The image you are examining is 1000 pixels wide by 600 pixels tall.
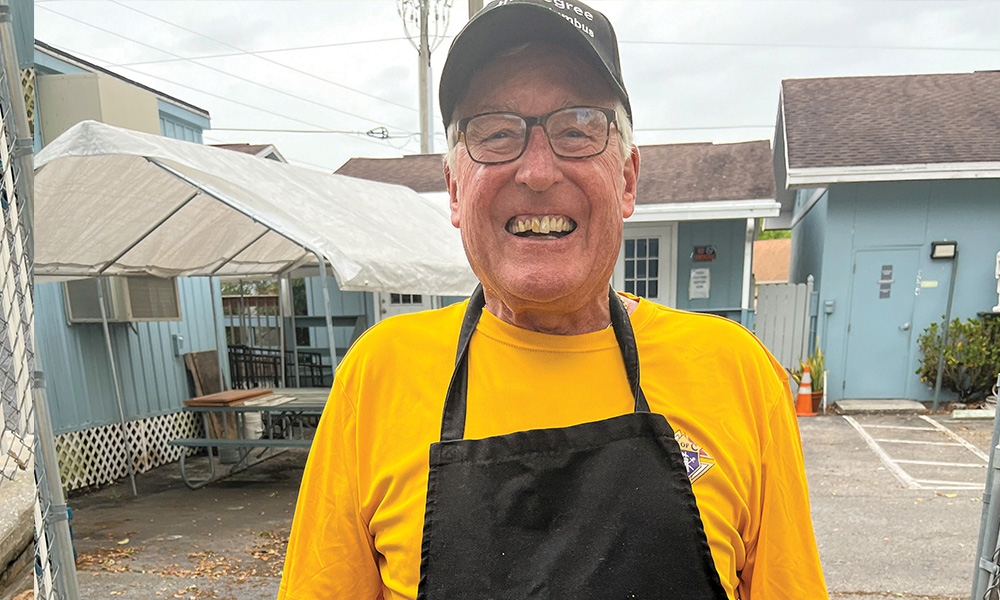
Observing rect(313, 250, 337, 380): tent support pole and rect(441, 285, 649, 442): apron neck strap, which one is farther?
rect(313, 250, 337, 380): tent support pole

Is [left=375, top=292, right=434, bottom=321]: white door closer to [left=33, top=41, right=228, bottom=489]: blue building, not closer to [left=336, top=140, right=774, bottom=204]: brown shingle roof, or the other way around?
[left=336, top=140, right=774, bottom=204]: brown shingle roof

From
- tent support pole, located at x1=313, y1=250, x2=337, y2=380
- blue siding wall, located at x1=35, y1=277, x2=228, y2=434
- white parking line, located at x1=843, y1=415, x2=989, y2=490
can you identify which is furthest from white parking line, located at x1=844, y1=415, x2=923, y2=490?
blue siding wall, located at x1=35, y1=277, x2=228, y2=434

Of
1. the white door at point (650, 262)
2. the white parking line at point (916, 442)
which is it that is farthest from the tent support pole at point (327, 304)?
the white parking line at point (916, 442)

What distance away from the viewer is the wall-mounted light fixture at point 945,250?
8164 millimetres

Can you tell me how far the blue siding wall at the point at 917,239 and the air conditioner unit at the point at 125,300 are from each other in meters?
8.55

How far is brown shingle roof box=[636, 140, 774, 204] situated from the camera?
9406 millimetres

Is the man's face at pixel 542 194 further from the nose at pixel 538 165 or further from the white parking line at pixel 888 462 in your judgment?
the white parking line at pixel 888 462

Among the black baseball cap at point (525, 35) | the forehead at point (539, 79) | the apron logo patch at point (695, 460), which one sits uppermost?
the black baseball cap at point (525, 35)

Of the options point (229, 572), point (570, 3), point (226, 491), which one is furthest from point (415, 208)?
point (570, 3)

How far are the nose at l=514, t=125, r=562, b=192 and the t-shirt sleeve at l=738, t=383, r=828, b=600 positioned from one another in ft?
2.27

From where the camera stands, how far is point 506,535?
3.77 ft

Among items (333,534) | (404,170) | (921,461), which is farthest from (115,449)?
(921,461)

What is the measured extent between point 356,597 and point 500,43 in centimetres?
118

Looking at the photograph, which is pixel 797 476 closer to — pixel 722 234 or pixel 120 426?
pixel 120 426
